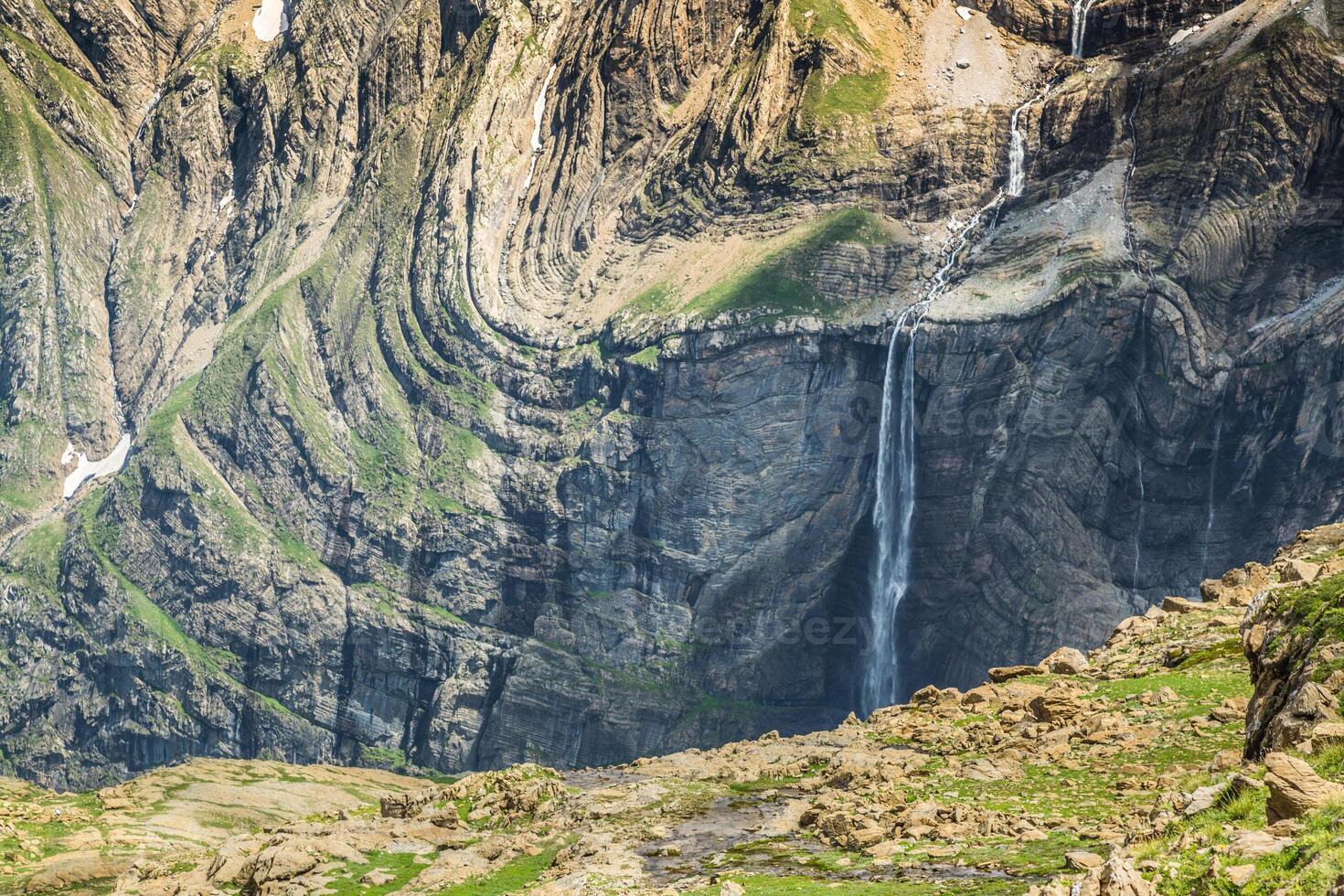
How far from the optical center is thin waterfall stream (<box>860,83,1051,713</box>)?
616 feet

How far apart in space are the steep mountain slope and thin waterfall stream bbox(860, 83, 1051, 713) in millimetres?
98553

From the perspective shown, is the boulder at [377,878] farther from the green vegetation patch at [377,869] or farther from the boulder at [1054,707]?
the boulder at [1054,707]

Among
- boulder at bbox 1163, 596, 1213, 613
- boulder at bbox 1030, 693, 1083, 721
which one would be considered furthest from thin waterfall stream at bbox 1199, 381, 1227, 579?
boulder at bbox 1030, 693, 1083, 721

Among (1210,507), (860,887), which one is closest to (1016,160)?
(1210,507)

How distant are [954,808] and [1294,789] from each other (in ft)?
76.3

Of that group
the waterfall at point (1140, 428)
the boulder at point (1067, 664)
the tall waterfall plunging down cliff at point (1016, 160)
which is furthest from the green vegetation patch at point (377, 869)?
the tall waterfall plunging down cliff at point (1016, 160)

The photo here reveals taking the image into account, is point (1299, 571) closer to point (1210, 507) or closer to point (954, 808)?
point (954, 808)

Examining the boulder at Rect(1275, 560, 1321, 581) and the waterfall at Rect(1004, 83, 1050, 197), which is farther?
the waterfall at Rect(1004, 83, 1050, 197)

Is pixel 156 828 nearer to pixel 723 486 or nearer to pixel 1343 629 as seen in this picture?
pixel 1343 629

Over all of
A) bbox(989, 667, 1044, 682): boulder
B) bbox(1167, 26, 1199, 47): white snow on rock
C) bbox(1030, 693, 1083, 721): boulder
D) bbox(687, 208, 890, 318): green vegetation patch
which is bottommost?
bbox(989, 667, 1044, 682): boulder

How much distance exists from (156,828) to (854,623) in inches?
4336

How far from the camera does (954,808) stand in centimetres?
5119

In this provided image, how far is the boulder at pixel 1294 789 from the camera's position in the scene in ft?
93.3

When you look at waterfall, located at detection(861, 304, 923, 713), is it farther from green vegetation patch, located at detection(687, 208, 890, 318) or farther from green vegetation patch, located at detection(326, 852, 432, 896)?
green vegetation patch, located at detection(326, 852, 432, 896)
